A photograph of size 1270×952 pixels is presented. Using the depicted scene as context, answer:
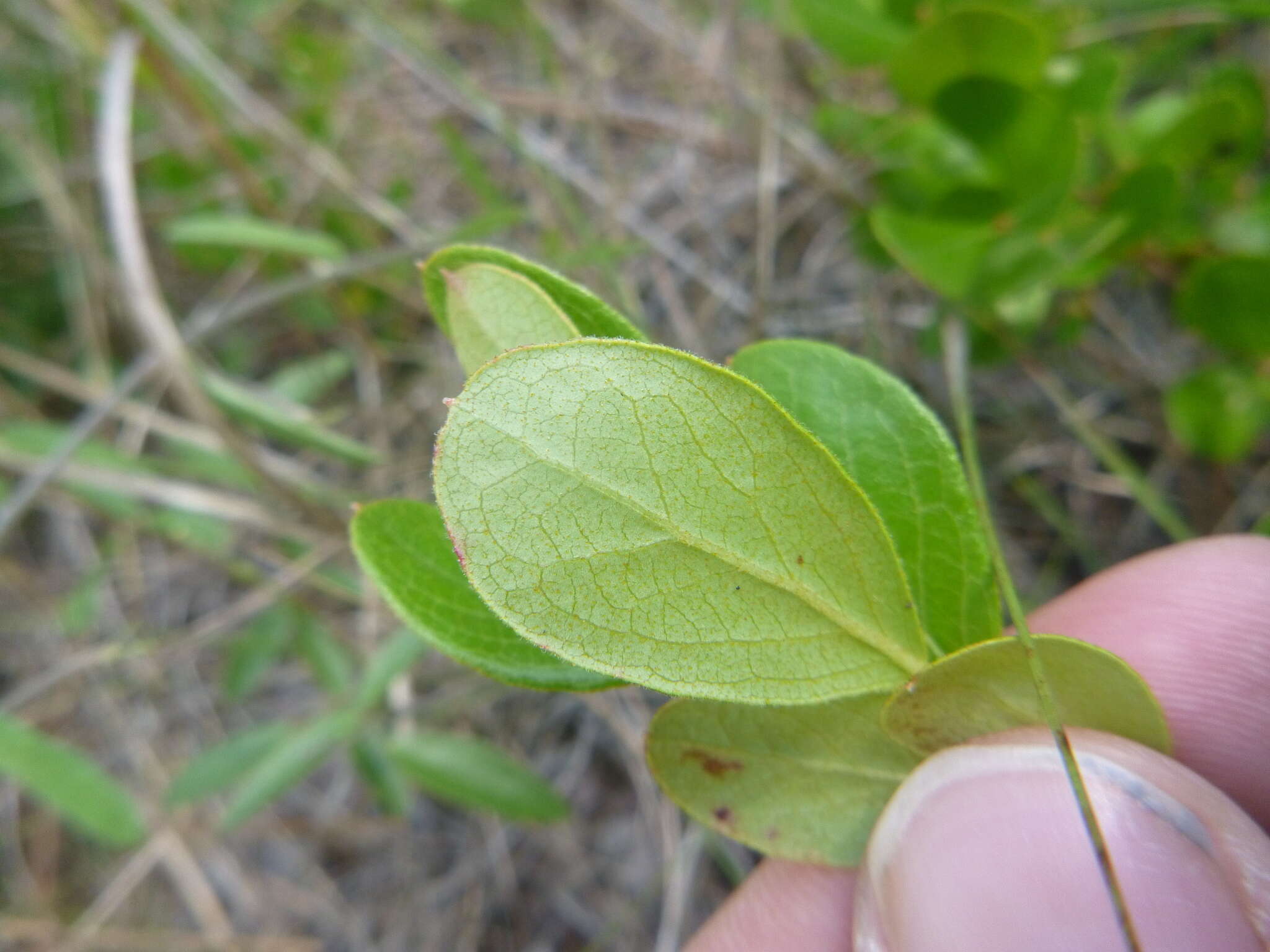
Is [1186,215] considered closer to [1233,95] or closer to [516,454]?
[1233,95]

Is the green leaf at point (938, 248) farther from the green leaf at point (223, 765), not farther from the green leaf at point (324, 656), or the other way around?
the green leaf at point (223, 765)

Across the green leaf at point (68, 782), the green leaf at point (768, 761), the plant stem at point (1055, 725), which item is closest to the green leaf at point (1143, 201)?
the plant stem at point (1055, 725)

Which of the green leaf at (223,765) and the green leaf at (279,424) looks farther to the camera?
the green leaf at (223,765)

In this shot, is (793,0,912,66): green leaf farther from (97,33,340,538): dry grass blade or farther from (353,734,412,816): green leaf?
(353,734,412,816): green leaf

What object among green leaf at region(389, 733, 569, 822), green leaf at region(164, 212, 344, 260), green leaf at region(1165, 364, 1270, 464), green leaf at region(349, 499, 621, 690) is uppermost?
green leaf at region(164, 212, 344, 260)

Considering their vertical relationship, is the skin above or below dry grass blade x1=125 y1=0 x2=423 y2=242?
below

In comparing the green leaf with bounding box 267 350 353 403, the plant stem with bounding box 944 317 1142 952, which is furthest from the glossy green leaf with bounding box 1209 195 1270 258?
the green leaf with bounding box 267 350 353 403
